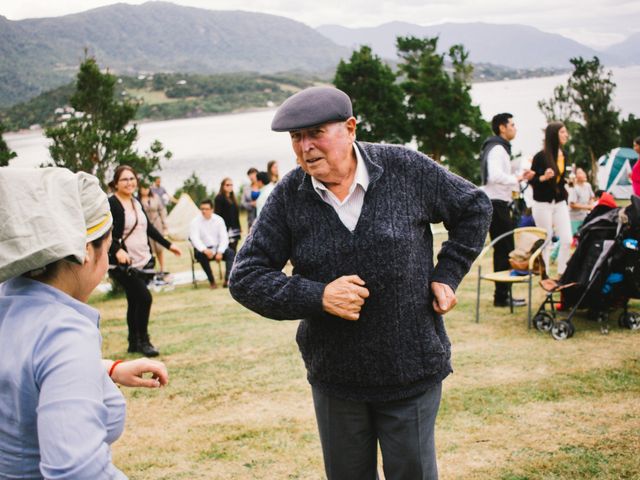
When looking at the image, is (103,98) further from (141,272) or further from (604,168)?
(604,168)

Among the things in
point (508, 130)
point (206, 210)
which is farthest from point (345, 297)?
point (206, 210)

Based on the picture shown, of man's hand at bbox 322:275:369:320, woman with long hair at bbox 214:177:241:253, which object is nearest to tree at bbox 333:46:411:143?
woman with long hair at bbox 214:177:241:253

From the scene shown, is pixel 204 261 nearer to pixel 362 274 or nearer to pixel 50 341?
pixel 362 274

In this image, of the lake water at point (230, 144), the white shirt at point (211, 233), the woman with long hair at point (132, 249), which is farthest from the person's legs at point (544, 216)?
the lake water at point (230, 144)

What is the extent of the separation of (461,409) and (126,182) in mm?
4017

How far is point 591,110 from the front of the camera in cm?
2564

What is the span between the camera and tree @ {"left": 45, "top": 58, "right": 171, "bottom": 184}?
44.2 feet

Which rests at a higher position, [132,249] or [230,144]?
[132,249]

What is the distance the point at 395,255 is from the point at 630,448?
263cm

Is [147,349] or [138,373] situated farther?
[147,349]

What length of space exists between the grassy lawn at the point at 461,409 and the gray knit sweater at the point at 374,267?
5.77 feet

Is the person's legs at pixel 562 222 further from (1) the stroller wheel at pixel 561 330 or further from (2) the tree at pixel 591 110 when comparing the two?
(2) the tree at pixel 591 110

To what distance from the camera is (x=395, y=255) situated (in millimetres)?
2297

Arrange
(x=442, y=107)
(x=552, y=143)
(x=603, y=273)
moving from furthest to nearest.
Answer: (x=442, y=107) → (x=552, y=143) → (x=603, y=273)
